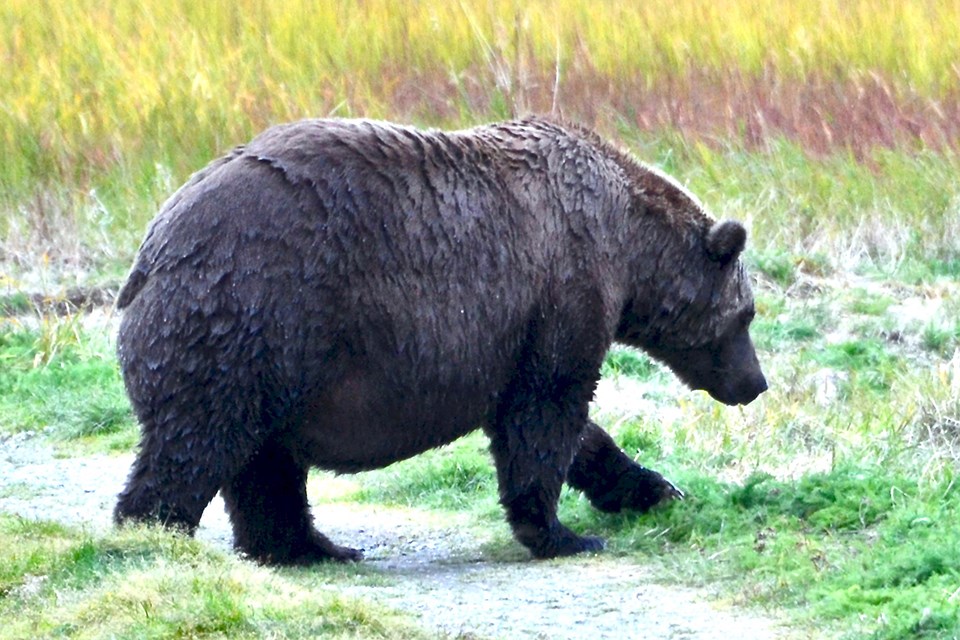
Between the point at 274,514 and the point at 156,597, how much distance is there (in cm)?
173

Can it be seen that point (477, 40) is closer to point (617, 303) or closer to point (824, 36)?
point (824, 36)

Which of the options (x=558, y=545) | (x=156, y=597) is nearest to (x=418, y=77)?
(x=558, y=545)

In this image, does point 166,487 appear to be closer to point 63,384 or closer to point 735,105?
point 63,384

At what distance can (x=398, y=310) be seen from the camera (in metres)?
6.20

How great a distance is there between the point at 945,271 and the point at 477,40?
465 centimetres

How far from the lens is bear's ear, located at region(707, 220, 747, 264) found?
7.13 m

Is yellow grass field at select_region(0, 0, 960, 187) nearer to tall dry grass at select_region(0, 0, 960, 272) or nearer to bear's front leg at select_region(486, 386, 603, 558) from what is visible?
tall dry grass at select_region(0, 0, 960, 272)

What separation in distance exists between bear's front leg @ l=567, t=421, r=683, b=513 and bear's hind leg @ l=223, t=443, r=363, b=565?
45.0 inches

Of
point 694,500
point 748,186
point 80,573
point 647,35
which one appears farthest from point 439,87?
point 80,573

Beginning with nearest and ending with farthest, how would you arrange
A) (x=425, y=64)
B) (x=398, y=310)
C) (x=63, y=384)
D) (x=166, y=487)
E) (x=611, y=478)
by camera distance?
(x=166, y=487)
(x=398, y=310)
(x=611, y=478)
(x=63, y=384)
(x=425, y=64)

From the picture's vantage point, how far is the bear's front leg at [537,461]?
675 cm

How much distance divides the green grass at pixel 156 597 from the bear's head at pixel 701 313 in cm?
237

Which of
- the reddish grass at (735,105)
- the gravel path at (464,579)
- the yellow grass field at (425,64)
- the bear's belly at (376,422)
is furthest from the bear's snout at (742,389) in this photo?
the reddish grass at (735,105)

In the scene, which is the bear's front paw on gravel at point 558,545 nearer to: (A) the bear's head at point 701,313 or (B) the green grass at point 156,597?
(A) the bear's head at point 701,313
